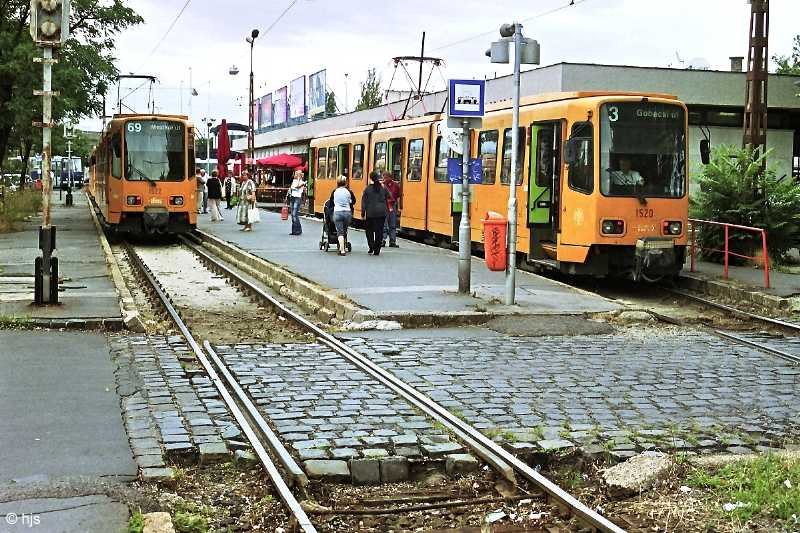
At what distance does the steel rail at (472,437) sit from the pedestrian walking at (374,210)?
8.74 metres

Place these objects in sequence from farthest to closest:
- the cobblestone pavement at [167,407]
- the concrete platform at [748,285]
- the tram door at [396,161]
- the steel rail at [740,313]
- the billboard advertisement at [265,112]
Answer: the billboard advertisement at [265,112], the tram door at [396,161], the concrete platform at [748,285], the steel rail at [740,313], the cobblestone pavement at [167,407]

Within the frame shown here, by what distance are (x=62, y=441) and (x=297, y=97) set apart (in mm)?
73308

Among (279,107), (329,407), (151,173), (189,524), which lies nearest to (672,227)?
(329,407)

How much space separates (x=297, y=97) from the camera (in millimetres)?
78812

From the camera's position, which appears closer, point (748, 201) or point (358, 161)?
point (748, 201)

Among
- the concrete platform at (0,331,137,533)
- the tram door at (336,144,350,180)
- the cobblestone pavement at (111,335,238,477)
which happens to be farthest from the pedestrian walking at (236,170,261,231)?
the concrete platform at (0,331,137,533)

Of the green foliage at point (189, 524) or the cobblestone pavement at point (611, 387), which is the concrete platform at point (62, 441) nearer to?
the green foliage at point (189, 524)

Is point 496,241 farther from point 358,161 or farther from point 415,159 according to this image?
point 358,161

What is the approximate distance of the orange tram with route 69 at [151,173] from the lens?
27.3m

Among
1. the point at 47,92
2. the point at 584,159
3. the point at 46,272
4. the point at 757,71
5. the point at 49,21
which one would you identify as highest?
the point at 757,71

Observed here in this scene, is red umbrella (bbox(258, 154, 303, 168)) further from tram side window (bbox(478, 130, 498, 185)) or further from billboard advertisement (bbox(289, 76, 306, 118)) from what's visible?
tram side window (bbox(478, 130, 498, 185))

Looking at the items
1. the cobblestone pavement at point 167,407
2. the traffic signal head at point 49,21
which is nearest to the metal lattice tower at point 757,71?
the traffic signal head at point 49,21

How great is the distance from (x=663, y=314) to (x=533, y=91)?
21.5 m

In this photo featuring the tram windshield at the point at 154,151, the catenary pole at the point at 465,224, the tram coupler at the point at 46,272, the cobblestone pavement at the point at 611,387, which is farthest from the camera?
the tram windshield at the point at 154,151
